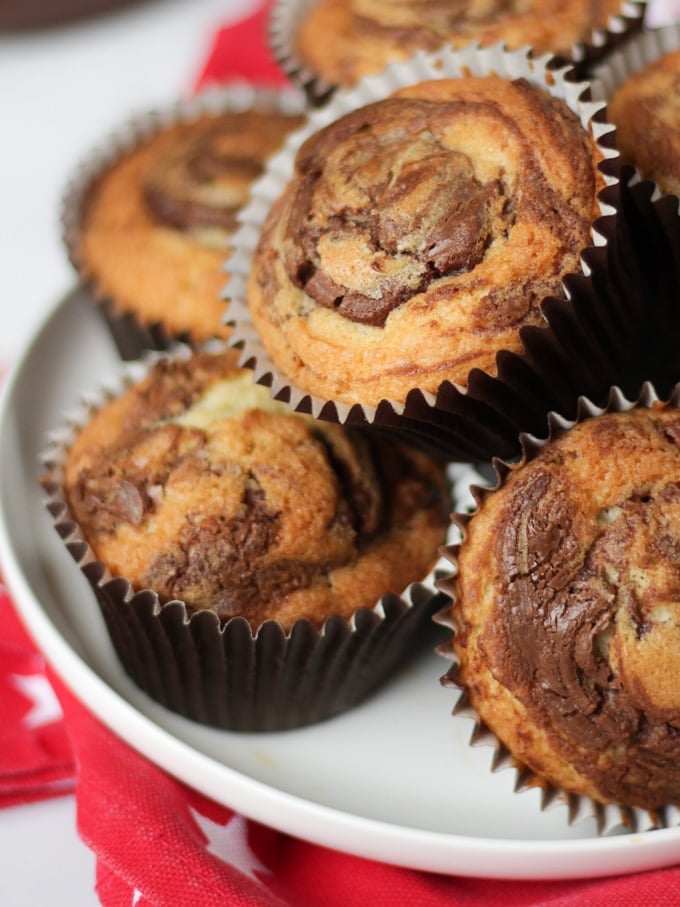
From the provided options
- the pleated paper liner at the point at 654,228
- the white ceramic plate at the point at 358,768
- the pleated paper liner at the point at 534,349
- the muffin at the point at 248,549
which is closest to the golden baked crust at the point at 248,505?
the muffin at the point at 248,549

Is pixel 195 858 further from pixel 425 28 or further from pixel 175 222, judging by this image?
pixel 425 28

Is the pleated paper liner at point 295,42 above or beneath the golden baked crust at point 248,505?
above

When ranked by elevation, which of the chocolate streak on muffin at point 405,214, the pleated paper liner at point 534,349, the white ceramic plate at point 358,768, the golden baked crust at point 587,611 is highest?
the chocolate streak on muffin at point 405,214

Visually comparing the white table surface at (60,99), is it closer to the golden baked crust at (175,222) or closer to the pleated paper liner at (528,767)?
the golden baked crust at (175,222)

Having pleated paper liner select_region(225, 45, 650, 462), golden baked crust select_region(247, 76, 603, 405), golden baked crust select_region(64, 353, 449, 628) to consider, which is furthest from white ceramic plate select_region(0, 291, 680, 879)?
golden baked crust select_region(247, 76, 603, 405)

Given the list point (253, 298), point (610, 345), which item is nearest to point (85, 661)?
point (253, 298)

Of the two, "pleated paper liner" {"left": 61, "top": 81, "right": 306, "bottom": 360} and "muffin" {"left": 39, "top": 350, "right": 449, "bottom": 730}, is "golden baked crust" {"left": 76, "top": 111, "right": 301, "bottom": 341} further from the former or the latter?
"muffin" {"left": 39, "top": 350, "right": 449, "bottom": 730}

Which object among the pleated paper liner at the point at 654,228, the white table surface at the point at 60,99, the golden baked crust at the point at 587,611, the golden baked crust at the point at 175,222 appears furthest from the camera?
the white table surface at the point at 60,99

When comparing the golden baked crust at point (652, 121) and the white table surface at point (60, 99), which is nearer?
the golden baked crust at point (652, 121)
